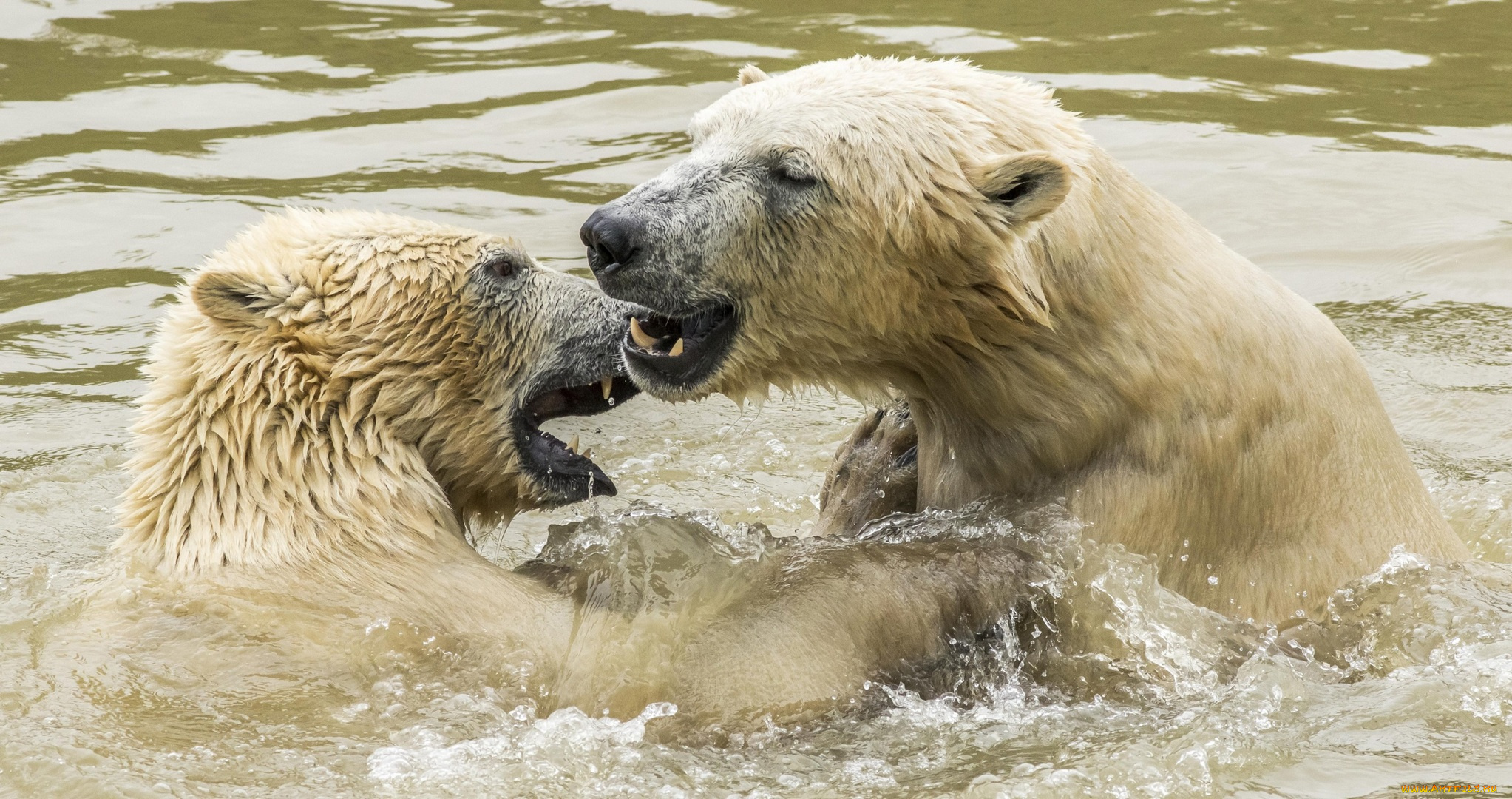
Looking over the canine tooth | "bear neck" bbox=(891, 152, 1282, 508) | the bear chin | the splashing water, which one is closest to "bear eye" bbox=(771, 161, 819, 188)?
the bear chin

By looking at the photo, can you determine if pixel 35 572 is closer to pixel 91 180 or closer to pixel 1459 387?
pixel 91 180

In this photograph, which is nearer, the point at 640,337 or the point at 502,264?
the point at 640,337

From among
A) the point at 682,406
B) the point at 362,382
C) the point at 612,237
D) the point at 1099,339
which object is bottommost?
the point at 682,406

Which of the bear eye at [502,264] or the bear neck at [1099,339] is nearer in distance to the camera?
the bear neck at [1099,339]

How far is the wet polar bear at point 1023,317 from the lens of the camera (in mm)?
4320

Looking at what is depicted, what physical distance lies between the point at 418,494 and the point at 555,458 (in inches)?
20.5

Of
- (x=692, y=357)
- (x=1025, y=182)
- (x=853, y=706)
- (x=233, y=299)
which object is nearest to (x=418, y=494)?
(x=233, y=299)

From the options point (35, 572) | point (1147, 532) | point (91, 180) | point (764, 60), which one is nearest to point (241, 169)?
point (91, 180)

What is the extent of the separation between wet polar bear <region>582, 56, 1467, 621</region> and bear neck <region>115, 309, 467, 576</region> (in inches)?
30.1

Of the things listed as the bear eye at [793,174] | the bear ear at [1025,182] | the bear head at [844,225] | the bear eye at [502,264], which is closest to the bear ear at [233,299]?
the bear eye at [502,264]

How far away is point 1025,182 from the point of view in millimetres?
4160

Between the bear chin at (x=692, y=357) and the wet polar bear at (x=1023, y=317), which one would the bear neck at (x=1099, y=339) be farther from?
the bear chin at (x=692, y=357)

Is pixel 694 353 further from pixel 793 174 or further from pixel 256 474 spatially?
pixel 256 474

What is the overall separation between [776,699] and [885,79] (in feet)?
5.21
